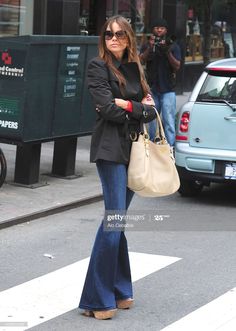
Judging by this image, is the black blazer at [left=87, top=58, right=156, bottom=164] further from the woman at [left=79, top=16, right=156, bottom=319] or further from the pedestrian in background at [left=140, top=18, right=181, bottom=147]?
the pedestrian in background at [left=140, top=18, right=181, bottom=147]

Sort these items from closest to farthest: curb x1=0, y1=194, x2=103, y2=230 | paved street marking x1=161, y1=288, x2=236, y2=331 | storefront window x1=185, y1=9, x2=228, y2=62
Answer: paved street marking x1=161, y1=288, x2=236, y2=331
curb x1=0, y1=194, x2=103, y2=230
storefront window x1=185, y1=9, x2=228, y2=62

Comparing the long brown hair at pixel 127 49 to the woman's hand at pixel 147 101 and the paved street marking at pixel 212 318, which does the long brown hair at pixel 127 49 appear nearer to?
the woman's hand at pixel 147 101

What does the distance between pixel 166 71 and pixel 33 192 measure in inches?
136

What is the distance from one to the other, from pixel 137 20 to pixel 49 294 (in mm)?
14760

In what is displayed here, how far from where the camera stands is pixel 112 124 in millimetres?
5133

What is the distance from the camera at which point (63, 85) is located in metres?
9.76

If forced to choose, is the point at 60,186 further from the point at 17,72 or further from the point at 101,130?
the point at 101,130

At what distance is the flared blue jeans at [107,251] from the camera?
5.14 m

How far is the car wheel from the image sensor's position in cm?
947

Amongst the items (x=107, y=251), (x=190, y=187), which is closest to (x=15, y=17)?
(x=190, y=187)

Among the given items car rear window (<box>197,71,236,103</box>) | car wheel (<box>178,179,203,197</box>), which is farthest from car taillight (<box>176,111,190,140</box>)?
car wheel (<box>178,179,203,197</box>)

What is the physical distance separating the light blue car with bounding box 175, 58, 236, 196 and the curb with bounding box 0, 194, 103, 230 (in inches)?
43.2

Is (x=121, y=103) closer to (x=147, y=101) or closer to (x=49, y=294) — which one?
(x=147, y=101)
